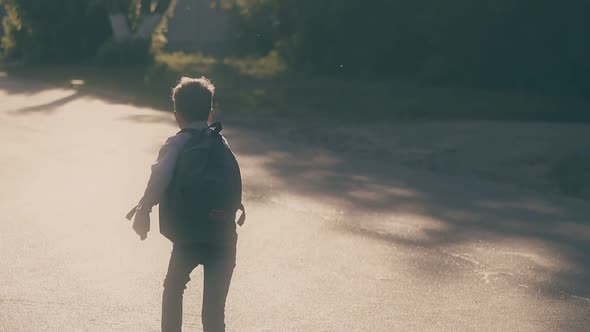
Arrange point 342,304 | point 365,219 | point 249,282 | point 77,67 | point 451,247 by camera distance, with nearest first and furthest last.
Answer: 1. point 342,304
2. point 249,282
3. point 451,247
4. point 365,219
5. point 77,67

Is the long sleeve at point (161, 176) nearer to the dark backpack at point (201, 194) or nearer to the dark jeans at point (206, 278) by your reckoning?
the dark backpack at point (201, 194)

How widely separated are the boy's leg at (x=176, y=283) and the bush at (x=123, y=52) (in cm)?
3134

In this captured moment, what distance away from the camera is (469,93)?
85.5 ft

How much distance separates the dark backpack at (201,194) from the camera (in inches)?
206

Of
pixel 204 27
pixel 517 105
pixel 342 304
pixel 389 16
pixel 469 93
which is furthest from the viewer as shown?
pixel 204 27

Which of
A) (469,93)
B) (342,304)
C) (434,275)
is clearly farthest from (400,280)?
(469,93)

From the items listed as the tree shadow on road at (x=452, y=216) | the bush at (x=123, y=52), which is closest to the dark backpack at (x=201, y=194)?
the tree shadow on road at (x=452, y=216)

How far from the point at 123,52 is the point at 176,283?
31.6 meters

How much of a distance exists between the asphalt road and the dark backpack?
1.56 meters

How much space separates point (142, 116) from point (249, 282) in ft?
43.7

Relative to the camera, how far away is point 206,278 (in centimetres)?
540

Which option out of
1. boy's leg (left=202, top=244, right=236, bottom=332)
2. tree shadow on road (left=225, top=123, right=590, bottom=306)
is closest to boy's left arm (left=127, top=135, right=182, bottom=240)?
boy's leg (left=202, top=244, right=236, bottom=332)

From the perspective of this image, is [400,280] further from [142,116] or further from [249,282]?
[142,116]

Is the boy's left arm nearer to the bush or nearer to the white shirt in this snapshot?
the white shirt
